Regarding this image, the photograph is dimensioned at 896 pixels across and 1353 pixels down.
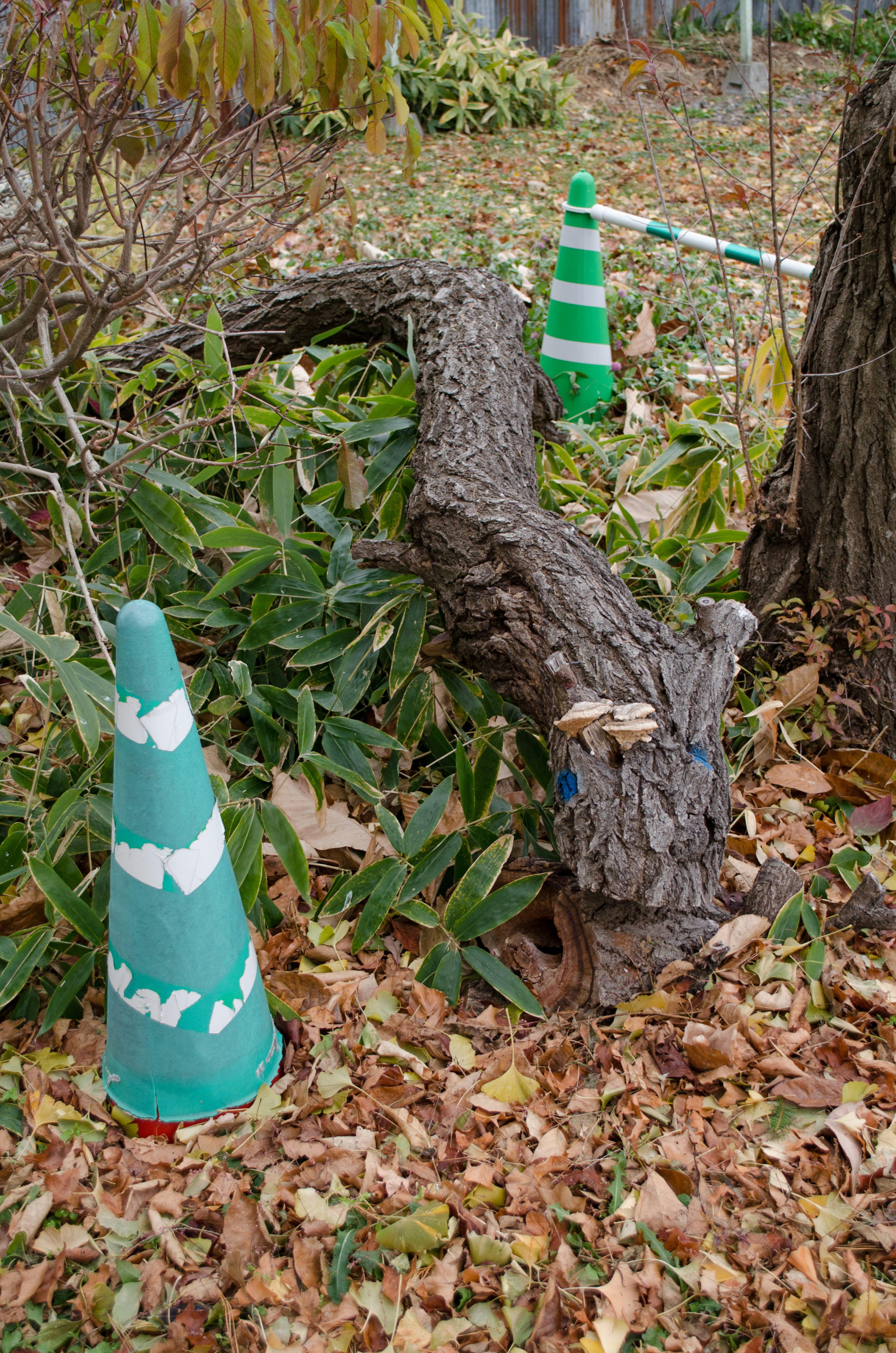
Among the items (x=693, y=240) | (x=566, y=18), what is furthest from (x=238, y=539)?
(x=566, y=18)

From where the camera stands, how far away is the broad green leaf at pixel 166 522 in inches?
102

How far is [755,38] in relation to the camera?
10422mm

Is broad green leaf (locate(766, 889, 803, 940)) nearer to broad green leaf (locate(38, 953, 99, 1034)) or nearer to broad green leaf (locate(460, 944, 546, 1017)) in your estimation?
broad green leaf (locate(460, 944, 546, 1017))

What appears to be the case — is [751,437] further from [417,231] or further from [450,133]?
[450,133]

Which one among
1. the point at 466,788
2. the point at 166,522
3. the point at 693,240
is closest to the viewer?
the point at 466,788

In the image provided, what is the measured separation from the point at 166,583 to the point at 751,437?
2082 mm

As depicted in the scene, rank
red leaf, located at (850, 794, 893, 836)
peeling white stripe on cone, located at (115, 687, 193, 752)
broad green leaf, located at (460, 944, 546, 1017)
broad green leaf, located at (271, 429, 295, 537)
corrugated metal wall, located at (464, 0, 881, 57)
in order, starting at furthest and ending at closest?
1. corrugated metal wall, located at (464, 0, 881, 57)
2. broad green leaf, located at (271, 429, 295, 537)
3. red leaf, located at (850, 794, 893, 836)
4. broad green leaf, located at (460, 944, 546, 1017)
5. peeling white stripe on cone, located at (115, 687, 193, 752)

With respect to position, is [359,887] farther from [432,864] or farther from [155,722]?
[155,722]

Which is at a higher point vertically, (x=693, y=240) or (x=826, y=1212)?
(x=693, y=240)

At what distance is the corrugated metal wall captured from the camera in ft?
31.1

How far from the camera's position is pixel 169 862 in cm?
158

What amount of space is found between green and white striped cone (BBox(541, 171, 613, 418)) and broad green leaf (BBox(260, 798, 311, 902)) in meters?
2.64

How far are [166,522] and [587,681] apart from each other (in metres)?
1.33

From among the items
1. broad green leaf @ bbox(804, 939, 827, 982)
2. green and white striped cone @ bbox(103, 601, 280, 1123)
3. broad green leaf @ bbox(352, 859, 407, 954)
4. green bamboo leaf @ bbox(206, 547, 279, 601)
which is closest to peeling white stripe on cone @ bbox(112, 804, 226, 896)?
green and white striped cone @ bbox(103, 601, 280, 1123)
